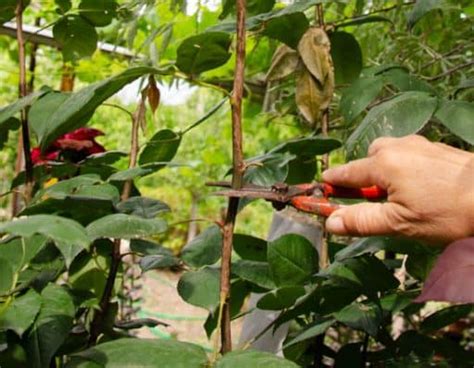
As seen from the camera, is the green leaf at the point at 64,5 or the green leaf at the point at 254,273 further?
the green leaf at the point at 64,5

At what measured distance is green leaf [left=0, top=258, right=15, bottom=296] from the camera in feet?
2.03

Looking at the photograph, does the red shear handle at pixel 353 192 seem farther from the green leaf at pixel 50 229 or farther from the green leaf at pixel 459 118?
the green leaf at pixel 50 229

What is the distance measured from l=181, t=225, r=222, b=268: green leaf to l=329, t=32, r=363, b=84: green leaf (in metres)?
0.34

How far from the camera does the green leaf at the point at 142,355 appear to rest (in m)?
0.56

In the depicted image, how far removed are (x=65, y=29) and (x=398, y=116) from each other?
19.4 inches

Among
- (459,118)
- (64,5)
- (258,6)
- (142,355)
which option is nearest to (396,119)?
(459,118)

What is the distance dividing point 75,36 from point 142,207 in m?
0.35

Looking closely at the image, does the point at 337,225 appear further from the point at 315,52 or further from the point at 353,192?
the point at 315,52

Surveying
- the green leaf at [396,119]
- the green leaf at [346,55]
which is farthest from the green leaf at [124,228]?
the green leaf at [346,55]

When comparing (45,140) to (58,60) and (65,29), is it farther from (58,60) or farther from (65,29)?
(58,60)

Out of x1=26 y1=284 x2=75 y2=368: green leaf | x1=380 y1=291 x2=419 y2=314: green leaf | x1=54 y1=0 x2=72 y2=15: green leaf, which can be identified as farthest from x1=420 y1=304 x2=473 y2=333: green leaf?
x1=54 y1=0 x2=72 y2=15: green leaf

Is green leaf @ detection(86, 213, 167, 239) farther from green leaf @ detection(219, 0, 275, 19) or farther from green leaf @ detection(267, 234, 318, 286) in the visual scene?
green leaf @ detection(219, 0, 275, 19)

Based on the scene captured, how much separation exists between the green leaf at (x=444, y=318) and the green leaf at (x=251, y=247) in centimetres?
22

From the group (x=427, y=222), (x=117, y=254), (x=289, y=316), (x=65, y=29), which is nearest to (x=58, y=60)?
(x=65, y=29)
